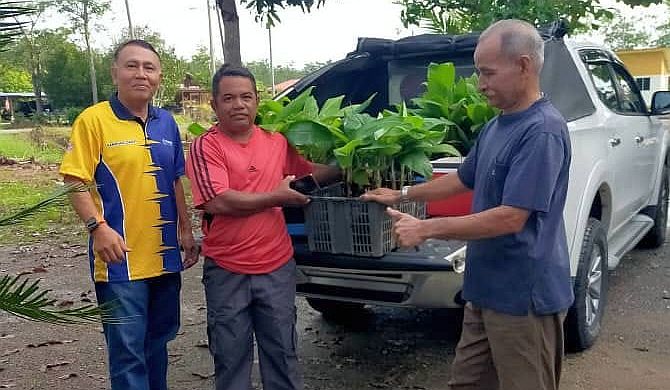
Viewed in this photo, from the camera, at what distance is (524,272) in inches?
96.7

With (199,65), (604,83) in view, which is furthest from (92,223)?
(199,65)

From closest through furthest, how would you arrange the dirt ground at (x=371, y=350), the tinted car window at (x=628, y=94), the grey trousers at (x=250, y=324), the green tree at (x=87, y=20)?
the grey trousers at (x=250, y=324) → the dirt ground at (x=371, y=350) → the tinted car window at (x=628, y=94) → the green tree at (x=87, y=20)

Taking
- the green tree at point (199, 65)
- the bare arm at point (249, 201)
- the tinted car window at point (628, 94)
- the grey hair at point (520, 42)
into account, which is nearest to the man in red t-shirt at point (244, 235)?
the bare arm at point (249, 201)

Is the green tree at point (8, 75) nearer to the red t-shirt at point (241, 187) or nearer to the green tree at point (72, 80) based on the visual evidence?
the red t-shirt at point (241, 187)

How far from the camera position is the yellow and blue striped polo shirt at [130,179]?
2955 millimetres

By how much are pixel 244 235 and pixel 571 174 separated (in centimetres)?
181

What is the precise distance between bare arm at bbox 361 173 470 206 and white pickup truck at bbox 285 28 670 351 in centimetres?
31

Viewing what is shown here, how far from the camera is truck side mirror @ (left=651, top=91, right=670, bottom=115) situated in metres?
5.82

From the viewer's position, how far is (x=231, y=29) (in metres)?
7.19

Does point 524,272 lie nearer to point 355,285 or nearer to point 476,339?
point 476,339

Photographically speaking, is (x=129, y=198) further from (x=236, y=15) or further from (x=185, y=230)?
(x=236, y=15)

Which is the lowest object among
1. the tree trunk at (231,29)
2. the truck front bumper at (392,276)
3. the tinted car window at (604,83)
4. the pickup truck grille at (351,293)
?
the pickup truck grille at (351,293)

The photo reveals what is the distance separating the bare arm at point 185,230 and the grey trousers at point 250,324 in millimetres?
170

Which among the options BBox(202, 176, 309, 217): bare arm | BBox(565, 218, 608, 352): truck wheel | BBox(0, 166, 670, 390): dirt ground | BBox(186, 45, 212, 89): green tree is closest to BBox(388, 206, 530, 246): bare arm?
BBox(202, 176, 309, 217): bare arm
